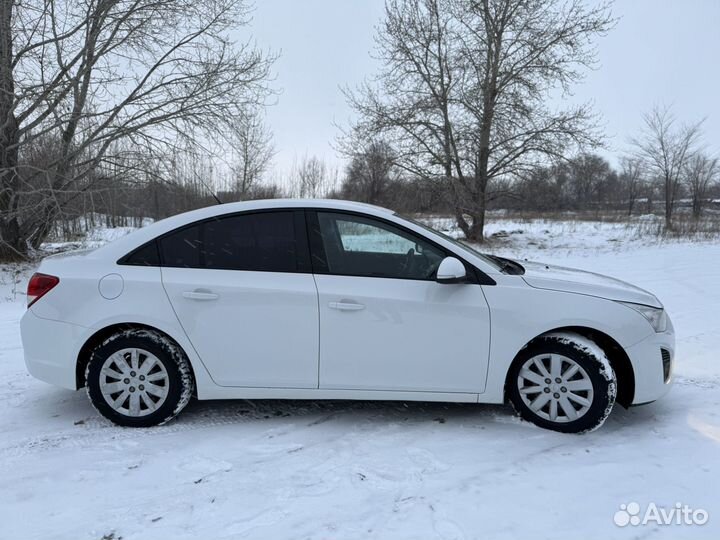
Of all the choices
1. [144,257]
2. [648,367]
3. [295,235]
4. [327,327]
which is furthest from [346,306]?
[648,367]

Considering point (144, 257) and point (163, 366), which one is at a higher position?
point (144, 257)

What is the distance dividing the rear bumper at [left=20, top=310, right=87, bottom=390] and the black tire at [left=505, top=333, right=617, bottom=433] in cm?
299

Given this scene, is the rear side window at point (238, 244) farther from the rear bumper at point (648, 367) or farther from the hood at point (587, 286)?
the rear bumper at point (648, 367)

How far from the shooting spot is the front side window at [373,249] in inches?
122

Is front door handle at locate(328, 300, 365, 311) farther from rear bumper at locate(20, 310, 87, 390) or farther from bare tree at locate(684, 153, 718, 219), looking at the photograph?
bare tree at locate(684, 153, 718, 219)

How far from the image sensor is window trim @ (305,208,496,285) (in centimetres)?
307

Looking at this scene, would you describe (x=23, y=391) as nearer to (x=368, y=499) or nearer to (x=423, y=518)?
(x=368, y=499)

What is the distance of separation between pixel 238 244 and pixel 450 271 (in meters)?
1.47

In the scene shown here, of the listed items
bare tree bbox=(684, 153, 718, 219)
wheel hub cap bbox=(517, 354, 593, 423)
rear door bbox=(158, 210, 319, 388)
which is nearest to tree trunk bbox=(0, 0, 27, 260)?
rear door bbox=(158, 210, 319, 388)

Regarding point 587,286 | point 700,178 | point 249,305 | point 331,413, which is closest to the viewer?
point 249,305

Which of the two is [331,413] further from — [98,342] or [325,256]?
[98,342]

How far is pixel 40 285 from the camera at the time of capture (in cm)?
317

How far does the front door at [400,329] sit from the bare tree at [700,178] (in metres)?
34.6

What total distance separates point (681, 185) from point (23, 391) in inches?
1458
